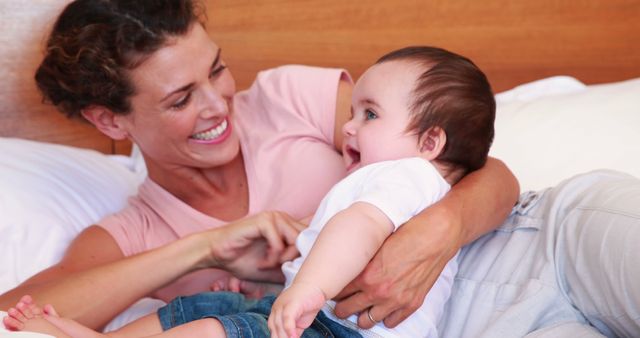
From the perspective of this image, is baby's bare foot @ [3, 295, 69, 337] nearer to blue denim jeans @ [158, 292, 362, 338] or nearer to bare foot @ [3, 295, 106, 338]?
bare foot @ [3, 295, 106, 338]

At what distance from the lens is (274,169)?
1.66m

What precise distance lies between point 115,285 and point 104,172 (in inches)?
19.7

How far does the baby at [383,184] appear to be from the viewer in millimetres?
1063

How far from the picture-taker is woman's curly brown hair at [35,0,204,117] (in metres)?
1.47

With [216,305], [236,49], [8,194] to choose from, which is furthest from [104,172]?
[216,305]

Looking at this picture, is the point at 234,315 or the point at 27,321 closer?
the point at 27,321

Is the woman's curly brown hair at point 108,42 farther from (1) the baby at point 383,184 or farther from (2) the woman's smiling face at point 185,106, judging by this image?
(1) the baby at point 383,184

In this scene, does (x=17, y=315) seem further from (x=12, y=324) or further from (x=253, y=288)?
(x=253, y=288)

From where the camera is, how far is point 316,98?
5.51ft

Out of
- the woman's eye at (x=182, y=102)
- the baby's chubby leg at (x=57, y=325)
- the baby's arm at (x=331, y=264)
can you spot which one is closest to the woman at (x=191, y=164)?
the woman's eye at (x=182, y=102)

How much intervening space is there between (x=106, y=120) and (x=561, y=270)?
3.11 feet

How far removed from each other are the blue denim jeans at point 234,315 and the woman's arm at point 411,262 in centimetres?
4

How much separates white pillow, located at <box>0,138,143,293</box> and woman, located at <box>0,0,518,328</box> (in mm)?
72

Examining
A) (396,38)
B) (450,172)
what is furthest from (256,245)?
(396,38)
